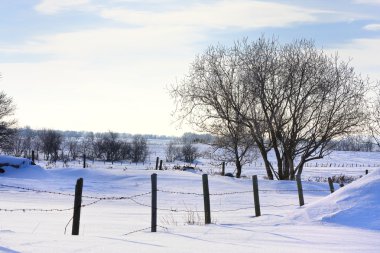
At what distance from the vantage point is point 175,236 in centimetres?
896

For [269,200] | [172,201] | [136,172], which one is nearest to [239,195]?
[269,200]

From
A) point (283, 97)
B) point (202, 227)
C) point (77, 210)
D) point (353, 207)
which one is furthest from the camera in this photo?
point (283, 97)

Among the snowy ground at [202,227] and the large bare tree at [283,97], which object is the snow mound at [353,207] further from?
the large bare tree at [283,97]

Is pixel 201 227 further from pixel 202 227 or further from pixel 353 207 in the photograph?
pixel 353 207

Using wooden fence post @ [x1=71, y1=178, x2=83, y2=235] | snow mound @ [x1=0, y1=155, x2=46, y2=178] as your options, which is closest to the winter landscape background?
wooden fence post @ [x1=71, y1=178, x2=83, y2=235]

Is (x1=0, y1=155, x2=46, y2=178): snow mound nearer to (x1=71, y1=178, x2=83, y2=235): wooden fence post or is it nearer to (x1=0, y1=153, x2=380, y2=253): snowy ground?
(x1=0, y1=153, x2=380, y2=253): snowy ground

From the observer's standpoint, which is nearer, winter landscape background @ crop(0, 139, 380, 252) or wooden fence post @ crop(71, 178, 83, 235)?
winter landscape background @ crop(0, 139, 380, 252)

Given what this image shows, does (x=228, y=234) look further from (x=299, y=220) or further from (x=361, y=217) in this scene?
(x=361, y=217)

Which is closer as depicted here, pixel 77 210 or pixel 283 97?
pixel 77 210

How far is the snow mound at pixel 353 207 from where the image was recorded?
973 centimetres

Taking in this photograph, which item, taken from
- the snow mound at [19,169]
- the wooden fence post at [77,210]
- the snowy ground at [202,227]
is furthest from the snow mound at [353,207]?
the snow mound at [19,169]

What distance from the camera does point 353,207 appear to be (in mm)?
10156

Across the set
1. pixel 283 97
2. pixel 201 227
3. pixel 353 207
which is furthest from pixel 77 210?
pixel 283 97

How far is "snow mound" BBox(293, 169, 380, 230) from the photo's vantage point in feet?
31.9
